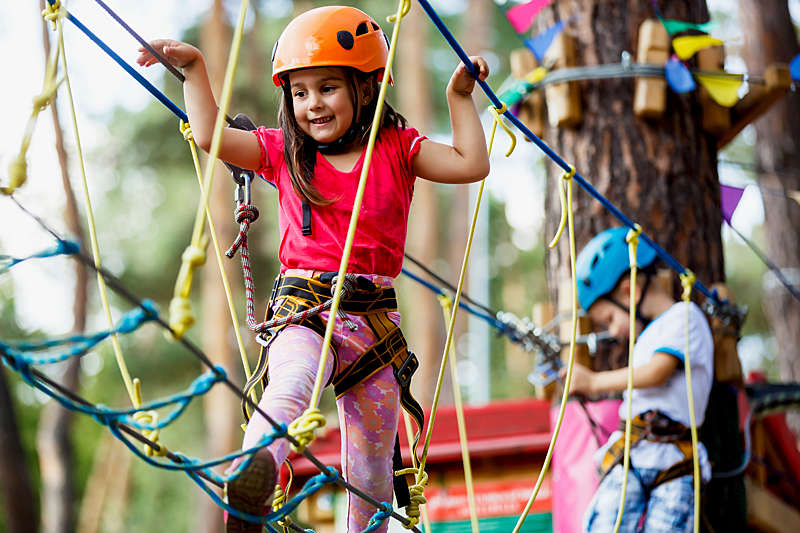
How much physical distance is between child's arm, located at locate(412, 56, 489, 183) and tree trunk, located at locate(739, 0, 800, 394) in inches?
241

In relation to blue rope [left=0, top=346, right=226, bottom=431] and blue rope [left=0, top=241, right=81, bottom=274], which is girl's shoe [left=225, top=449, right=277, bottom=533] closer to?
blue rope [left=0, top=346, right=226, bottom=431]

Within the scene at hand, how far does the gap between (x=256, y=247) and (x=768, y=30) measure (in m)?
9.17

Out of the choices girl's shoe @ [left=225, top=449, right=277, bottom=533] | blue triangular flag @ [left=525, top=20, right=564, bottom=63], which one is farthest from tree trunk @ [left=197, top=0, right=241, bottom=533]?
girl's shoe @ [left=225, top=449, right=277, bottom=533]

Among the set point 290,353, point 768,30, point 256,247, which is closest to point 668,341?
point 290,353

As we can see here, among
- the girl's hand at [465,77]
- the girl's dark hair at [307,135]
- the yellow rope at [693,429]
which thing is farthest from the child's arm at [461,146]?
the yellow rope at [693,429]

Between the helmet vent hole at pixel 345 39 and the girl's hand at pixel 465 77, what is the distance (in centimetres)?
28

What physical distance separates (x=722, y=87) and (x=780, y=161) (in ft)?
14.4

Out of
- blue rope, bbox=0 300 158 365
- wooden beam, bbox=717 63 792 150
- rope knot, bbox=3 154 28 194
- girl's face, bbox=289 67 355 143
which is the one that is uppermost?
wooden beam, bbox=717 63 792 150

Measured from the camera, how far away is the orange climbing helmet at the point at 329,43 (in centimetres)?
250

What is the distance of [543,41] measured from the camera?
4.82 m

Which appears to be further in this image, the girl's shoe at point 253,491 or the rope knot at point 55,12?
the rope knot at point 55,12

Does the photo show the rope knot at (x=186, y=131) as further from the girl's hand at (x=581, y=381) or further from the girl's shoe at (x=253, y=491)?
the girl's hand at (x=581, y=381)

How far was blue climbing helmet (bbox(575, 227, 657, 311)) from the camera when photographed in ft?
13.3

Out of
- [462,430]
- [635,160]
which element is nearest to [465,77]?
[462,430]
